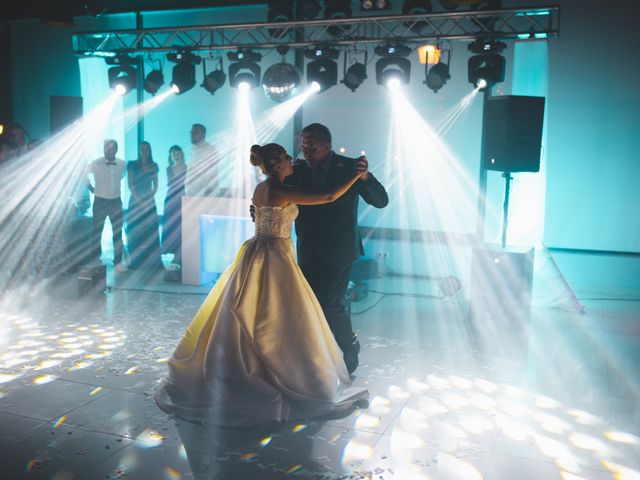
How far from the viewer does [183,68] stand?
7.82 meters

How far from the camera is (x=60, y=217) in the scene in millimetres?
7344

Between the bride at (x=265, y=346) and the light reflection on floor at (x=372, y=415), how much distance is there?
0.13 m

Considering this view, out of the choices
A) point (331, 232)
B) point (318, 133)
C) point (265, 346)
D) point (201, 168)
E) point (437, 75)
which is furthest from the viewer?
point (201, 168)

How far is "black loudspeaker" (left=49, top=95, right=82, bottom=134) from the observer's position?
9.23 m

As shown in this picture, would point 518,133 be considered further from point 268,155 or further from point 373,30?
point 268,155

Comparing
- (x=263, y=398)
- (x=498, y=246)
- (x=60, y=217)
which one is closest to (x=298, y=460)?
(x=263, y=398)

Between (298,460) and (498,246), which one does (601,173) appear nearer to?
(498,246)

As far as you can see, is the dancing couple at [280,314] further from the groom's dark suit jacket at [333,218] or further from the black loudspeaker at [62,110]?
the black loudspeaker at [62,110]

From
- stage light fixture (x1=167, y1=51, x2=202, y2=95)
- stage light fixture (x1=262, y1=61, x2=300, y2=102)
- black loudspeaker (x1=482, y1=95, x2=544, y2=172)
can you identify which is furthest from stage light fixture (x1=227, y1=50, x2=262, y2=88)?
black loudspeaker (x1=482, y1=95, x2=544, y2=172)

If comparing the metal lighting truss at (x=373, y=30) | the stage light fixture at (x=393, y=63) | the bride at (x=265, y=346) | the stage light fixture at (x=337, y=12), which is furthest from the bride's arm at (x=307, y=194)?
the stage light fixture at (x=337, y=12)

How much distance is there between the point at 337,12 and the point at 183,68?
1936 mm

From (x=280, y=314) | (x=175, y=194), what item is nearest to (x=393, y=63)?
(x=175, y=194)

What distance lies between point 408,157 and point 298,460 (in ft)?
18.6

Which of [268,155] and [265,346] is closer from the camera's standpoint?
Answer: [265,346]
